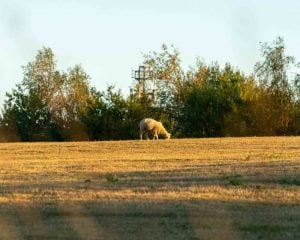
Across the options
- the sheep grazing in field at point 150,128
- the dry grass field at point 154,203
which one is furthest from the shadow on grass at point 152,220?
the sheep grazing in field at point 150,128

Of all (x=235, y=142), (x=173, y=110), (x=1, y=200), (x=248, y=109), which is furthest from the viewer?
(x=173, y=110)

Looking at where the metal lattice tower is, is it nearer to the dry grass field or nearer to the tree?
the tree

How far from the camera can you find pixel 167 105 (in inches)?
2726

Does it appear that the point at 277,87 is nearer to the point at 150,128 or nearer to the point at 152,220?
the point at 150,128

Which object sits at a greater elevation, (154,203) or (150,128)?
(150,128)

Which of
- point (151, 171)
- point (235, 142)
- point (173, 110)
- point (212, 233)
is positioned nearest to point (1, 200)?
point (212, 233)

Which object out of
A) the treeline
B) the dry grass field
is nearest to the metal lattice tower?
the treeline

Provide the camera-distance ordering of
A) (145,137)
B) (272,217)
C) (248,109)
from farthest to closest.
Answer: (248,109)
(145,137)
(272,217)

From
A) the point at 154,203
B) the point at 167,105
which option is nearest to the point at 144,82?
the point at 167,105

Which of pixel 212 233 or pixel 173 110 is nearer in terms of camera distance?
pixel 212 233

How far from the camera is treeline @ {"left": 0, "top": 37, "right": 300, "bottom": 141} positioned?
6306cm

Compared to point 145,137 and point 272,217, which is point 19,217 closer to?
point 272,217

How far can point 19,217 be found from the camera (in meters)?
13.4

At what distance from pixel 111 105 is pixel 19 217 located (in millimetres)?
51647
